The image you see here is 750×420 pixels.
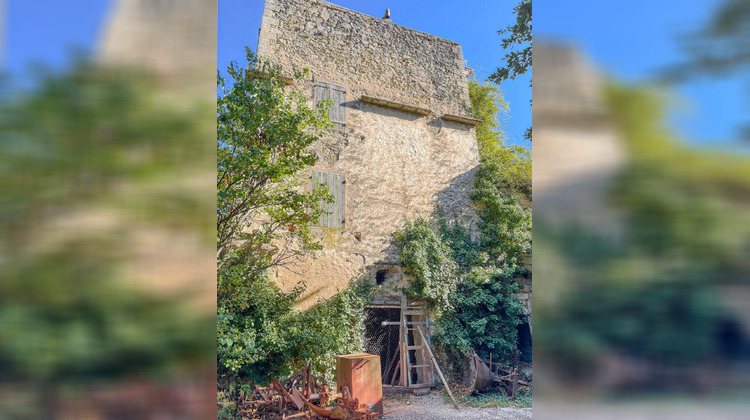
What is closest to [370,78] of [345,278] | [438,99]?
[438,99]

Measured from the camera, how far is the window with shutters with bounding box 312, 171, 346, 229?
7.80m

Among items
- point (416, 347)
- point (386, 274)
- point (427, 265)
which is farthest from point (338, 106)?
point (416, 347)

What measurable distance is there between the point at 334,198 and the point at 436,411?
13.4 feet

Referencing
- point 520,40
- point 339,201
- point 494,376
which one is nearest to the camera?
point 520,40

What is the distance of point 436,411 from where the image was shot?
679 centimetres

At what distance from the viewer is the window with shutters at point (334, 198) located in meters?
7.80
